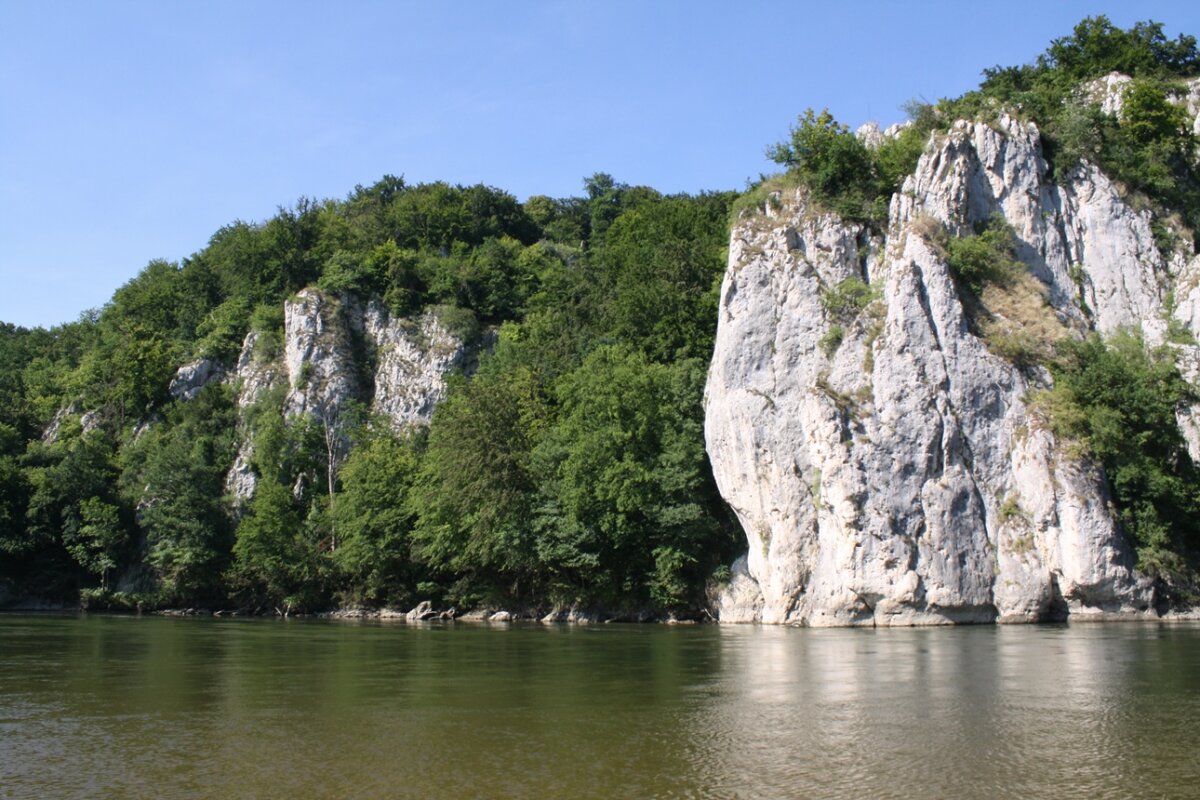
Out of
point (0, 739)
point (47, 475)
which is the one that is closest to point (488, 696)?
point (0, 739)

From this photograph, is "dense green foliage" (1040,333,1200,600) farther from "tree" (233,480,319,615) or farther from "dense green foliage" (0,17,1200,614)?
"tree" (233,480,319,615)

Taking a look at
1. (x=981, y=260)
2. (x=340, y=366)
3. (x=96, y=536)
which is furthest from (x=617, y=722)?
(x=340, y=366)

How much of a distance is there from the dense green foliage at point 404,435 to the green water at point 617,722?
2041 cm

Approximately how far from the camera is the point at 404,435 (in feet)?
237

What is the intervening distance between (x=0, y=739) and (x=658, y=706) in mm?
10826

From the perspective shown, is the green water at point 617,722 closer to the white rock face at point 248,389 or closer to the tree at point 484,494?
the tree at point 484,494

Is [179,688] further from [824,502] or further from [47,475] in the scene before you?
[47,475]

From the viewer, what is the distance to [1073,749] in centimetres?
1403

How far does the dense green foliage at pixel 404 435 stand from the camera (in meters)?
50.8

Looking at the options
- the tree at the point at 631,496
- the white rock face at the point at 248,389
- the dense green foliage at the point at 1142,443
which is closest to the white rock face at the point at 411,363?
the white rock face at the point at 248,389

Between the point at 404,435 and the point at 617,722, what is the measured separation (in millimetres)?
57702

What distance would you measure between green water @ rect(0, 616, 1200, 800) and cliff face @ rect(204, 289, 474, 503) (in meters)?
45.8

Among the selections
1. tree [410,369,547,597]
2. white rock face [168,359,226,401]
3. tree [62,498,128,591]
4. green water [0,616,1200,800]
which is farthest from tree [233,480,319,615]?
green water [0,616,1200,800]

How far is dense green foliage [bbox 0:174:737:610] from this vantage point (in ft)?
167
